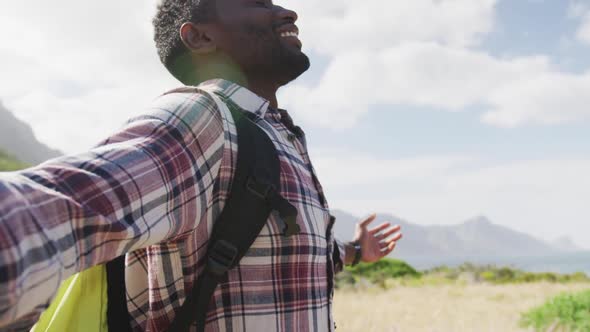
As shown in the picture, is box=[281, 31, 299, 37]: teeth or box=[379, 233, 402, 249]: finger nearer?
box=[281, 31, 299, 37]: teeth

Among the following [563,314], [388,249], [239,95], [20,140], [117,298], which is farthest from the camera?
[20,140]

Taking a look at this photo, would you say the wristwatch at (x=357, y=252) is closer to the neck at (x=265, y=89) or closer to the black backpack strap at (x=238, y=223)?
the neck at (x=265, y=89)

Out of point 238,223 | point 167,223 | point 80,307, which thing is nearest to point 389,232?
point 238,223

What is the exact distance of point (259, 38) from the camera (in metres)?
2.08

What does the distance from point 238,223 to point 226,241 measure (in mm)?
57

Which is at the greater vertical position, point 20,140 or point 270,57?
point 20,140

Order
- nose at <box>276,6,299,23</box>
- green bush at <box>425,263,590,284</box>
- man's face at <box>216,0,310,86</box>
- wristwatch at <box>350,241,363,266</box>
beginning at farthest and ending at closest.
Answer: green bush at <box>425,263,590,284</box> < wristwatch at <box>350,241,363,266</box> < nose at <box>276,6,299,23</box> < man's face at <box>216,0,310,86</box>

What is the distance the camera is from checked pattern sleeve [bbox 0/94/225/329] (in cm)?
89

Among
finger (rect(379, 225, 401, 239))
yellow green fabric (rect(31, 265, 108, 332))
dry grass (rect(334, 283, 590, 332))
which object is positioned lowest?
dry grass (rect(334, 283, 590, 332))

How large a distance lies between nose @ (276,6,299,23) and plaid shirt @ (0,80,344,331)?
438 mm

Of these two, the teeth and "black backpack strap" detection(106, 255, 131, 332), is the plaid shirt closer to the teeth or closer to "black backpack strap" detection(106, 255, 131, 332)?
"black backpack strap" detection(106, 255, 131, 332)

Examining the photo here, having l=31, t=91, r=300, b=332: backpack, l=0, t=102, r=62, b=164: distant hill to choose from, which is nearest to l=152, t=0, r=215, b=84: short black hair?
l=31, t=91, r=300, b=332: backpack

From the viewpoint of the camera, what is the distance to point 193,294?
59.4 inches

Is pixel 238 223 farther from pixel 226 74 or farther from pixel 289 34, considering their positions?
pixel 289 34
